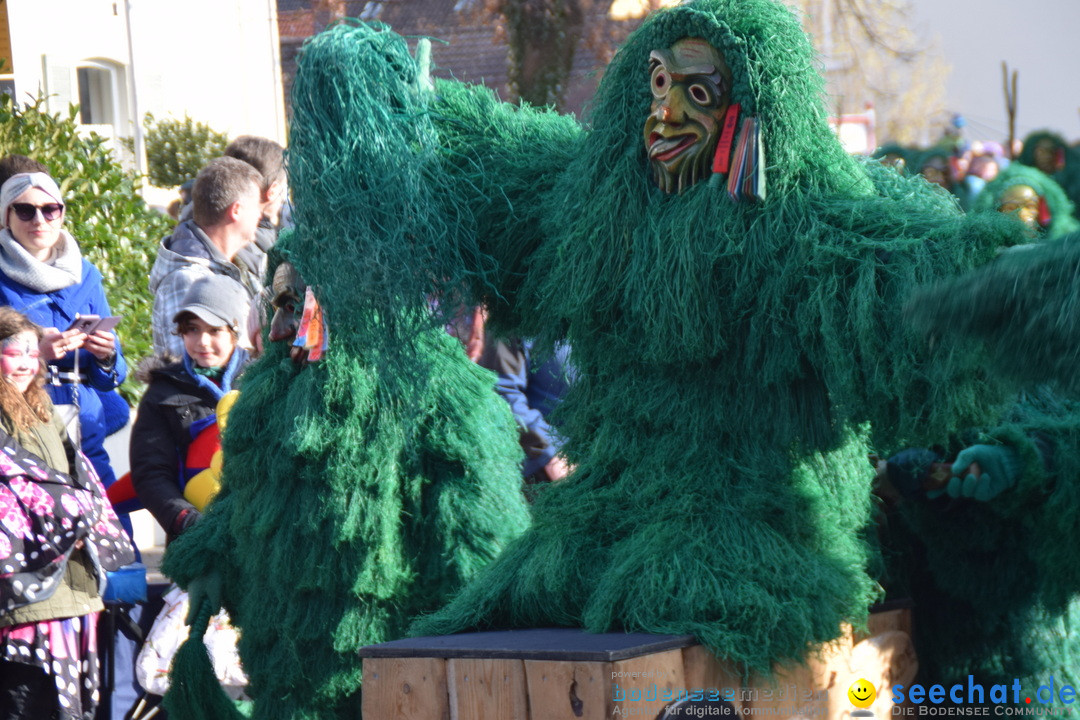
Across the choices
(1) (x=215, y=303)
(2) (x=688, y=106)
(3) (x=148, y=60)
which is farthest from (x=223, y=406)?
(3) (x=148, y=60)

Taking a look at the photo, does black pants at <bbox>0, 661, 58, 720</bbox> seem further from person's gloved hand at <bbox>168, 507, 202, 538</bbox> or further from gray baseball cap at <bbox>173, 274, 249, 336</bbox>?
gray baseball cap at <bbox>173, 274, 249, 336</bbox>

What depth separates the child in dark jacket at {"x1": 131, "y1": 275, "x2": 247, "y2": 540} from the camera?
4289 mm

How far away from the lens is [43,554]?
381 cm

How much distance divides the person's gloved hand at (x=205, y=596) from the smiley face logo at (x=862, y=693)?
1.73 meters

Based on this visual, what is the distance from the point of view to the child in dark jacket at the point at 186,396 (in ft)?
14.1

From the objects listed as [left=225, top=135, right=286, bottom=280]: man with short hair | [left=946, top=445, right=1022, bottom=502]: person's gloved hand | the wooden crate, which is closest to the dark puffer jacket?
[left=225, top=135, right=286, bottom=280]: man with short hair

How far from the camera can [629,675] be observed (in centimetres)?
233

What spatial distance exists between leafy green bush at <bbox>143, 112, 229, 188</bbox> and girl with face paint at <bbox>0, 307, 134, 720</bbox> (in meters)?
7.76

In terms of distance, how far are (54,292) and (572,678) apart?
9.99 feet

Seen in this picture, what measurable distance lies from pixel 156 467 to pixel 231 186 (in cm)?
121

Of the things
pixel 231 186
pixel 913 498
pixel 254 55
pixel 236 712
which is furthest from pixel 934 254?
pixel 254 55

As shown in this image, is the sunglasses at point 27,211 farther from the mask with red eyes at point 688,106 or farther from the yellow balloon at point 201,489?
the mask with red eyes at point 688,106

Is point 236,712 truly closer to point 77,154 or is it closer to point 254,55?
point 77,154

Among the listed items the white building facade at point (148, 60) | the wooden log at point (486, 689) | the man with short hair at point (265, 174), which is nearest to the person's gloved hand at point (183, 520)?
the man with short hair at point (265, 174)
